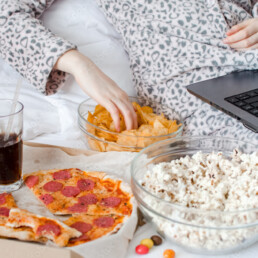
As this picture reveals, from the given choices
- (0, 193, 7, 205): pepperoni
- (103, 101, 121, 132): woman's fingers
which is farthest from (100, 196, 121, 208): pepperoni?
(103, 101, 121, 132): woman's fingers

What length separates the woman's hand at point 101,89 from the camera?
127 centimetres

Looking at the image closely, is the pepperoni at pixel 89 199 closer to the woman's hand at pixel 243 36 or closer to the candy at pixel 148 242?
the candy at pixel 148 242

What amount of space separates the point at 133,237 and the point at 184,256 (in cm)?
12

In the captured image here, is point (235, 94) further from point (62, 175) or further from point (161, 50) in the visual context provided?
point (62, 175)

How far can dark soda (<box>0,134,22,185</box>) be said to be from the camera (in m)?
0.97

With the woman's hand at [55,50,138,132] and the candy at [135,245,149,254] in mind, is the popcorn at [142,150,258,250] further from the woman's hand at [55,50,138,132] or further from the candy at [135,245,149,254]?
the woman's hand at [55,50,138,132]

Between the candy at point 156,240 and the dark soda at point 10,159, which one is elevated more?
the dark soda at point 10,159

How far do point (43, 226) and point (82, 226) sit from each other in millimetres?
84

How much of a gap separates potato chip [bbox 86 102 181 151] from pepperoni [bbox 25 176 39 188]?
0.29 m

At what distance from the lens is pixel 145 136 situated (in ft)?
4.03

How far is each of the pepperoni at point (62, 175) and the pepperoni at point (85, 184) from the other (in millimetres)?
41

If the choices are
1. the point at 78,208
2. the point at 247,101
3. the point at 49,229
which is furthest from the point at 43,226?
the point at 247,101

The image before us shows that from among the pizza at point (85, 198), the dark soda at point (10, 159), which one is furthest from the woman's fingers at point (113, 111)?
the dark soda at point (10, 159)

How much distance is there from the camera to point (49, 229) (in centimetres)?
82
